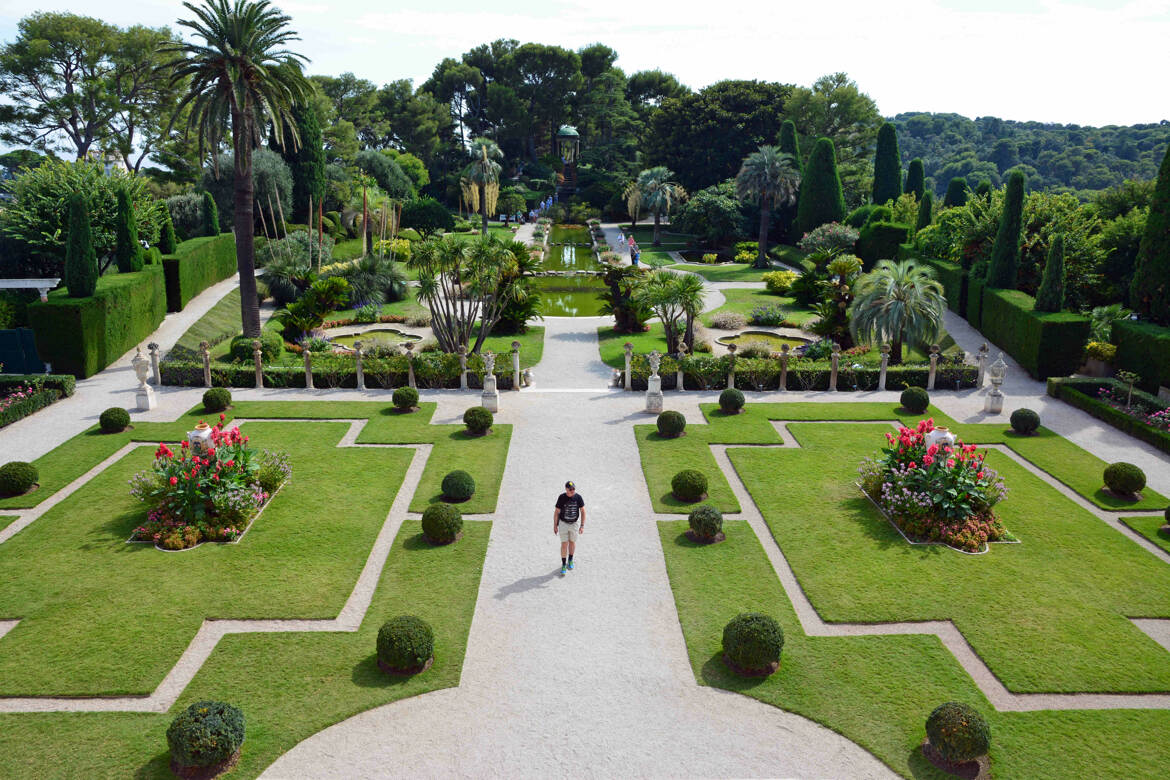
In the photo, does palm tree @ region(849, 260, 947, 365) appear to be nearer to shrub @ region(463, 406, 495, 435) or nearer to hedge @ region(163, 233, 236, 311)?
shrub @ region(463, 406, 495, 435)

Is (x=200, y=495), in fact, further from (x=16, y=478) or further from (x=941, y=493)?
(x=941, y=493)

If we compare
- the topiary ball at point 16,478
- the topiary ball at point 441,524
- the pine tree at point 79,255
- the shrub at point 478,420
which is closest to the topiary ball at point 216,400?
the topiary ball at point 16,478

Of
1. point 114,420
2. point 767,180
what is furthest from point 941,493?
point 767,180

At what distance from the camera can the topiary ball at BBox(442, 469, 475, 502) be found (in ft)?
64.3

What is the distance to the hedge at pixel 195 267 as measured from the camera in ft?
125

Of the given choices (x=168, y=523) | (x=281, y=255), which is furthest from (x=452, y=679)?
(x=281, y=255)

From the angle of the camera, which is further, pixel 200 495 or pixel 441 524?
pixel 200 495

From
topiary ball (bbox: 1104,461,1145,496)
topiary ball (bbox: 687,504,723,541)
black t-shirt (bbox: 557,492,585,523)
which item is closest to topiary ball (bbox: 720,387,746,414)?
topiary ball (bbox: 687,504,723,541)

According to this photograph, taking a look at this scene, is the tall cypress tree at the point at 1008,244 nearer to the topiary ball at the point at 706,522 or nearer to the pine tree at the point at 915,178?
the topiary ball at the point at 706,522

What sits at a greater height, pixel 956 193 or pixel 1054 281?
pixel 956 193

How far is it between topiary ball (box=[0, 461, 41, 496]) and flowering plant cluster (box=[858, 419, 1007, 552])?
68.3ft

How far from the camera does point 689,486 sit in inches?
771

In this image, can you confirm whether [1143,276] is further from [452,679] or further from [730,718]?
[452,679]

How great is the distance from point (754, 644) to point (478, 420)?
42.7 feet
